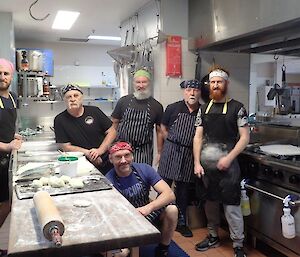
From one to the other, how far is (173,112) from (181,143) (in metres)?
0.30

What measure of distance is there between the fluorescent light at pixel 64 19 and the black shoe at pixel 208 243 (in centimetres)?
323

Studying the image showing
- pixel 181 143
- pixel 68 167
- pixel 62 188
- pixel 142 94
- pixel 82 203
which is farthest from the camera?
pixel 142 94

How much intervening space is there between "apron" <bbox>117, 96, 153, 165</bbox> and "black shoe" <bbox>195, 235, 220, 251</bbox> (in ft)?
2.71

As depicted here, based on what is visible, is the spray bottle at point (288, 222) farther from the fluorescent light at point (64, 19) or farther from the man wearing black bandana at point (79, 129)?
the fluorescent light at point (64, 19)

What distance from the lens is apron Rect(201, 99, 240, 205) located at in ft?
8.43

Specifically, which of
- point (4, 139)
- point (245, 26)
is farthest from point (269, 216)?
point (4, 139)

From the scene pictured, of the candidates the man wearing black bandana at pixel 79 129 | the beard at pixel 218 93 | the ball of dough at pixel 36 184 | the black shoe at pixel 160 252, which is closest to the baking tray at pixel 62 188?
the ball of dough at pixel 36 184

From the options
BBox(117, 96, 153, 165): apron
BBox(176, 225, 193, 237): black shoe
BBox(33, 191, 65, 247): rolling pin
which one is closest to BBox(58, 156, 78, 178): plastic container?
BBox(33, 191, 65, 247): rolling pin

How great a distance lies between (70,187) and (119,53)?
310 cm

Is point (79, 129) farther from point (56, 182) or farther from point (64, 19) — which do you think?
point (64, 19)

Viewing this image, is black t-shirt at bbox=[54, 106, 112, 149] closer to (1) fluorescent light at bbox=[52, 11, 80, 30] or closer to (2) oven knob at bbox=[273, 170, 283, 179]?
Answer: (2) oven knob at bbox=[273, 170, 283, 179]

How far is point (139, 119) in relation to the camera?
3066mm

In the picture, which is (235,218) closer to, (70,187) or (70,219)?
(70,187)

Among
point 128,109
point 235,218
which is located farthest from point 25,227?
point 128,109
